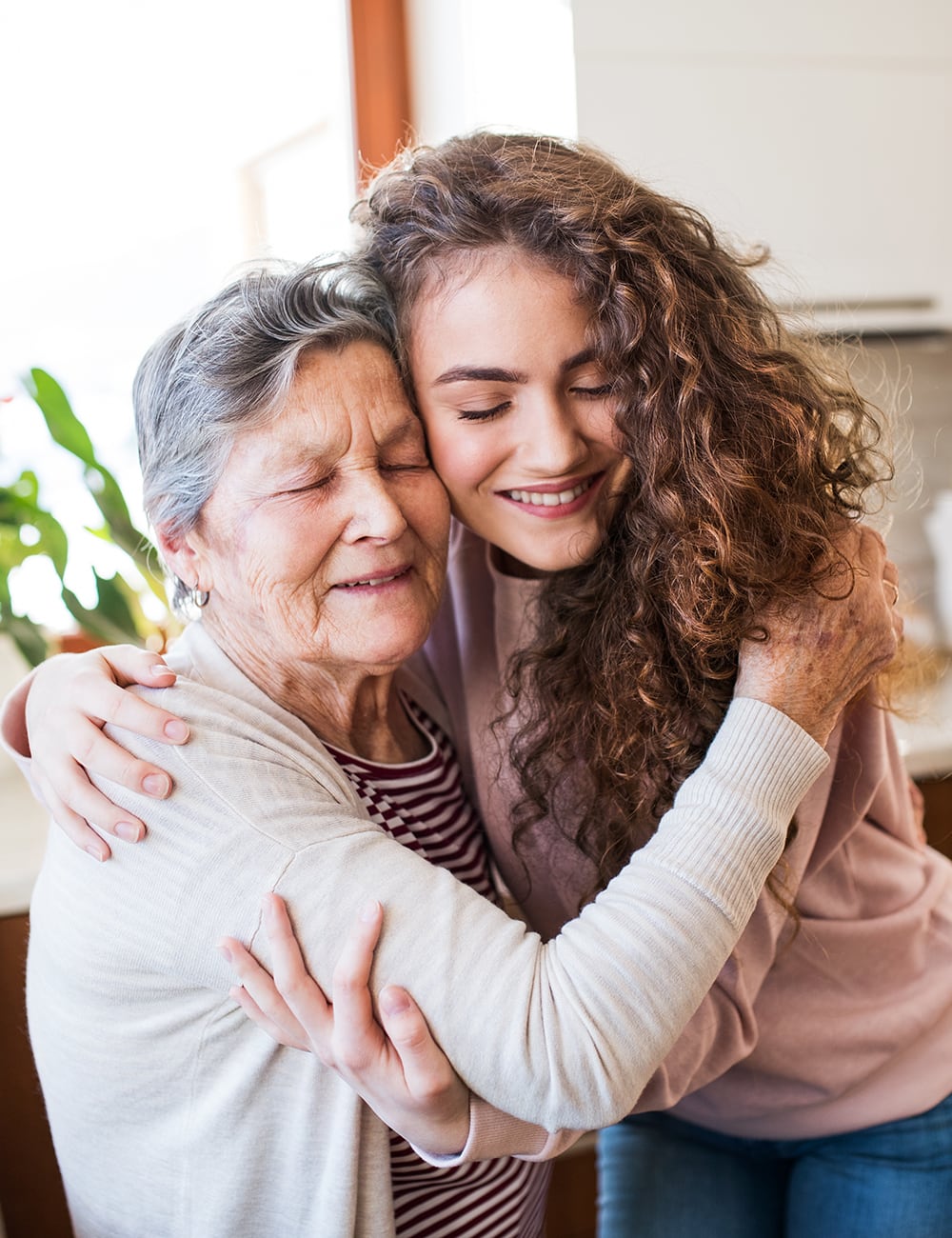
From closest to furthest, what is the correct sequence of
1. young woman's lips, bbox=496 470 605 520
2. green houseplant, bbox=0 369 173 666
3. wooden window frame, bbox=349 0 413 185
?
young woman's lips, bbox=496 470 605 520 → green houseplant, bbox=0 369 173 666 → wooden window frame, bbox=349 0 413 185

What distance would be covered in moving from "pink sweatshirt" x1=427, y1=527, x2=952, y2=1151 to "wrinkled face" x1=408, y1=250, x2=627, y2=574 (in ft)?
0.44

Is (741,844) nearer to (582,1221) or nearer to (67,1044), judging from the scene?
(67,1044)

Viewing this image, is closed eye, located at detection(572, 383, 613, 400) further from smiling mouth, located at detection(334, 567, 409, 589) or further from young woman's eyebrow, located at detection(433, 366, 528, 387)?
smiling mouth, located at detection(334, 567, 409, 589)

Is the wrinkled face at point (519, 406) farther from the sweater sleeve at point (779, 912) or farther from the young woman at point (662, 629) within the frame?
the sweater sleeve at point (779, 912)

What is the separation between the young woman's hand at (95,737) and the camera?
0.87 metres

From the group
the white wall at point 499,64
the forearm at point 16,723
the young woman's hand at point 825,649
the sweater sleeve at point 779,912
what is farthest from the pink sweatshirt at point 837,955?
the white wall at point 499,64

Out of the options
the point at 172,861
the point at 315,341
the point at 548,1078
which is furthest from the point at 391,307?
the point at 548,1078

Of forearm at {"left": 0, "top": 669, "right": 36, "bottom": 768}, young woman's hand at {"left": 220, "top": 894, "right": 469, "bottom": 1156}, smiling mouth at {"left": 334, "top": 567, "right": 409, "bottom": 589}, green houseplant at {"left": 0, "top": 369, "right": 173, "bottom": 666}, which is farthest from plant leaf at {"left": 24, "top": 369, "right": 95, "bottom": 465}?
young woman's hand at {"left": 220, "top": 894, "right": 469, "bottom": 1156}

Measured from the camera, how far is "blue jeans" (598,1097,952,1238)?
3.76ft

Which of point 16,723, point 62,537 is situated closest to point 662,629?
point 16,723

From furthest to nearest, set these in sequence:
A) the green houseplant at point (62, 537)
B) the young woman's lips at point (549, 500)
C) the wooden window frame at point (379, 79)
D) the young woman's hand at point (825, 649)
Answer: the wooden window frame at point (379, 79), the green houseplant at point (62, 537), the young woman's lips at point (549, 500), the young woman's hand at point (825, 649)

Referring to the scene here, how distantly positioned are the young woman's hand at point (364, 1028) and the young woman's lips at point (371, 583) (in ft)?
0.98

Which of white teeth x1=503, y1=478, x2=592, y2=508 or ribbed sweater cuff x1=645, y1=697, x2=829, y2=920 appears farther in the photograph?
white teeth x1=503, y1=478, x2=592, y2=508

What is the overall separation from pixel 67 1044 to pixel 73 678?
1.05 ft
